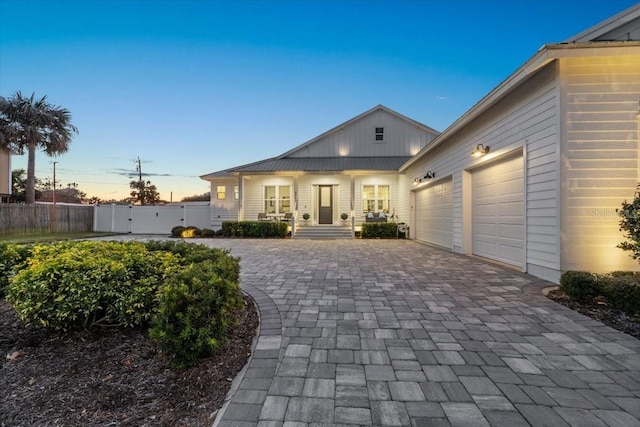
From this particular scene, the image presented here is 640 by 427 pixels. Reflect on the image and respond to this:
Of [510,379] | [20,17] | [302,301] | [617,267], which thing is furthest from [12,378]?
[20,17]

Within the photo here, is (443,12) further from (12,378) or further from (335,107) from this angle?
(12,378)

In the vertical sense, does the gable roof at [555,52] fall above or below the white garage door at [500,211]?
above

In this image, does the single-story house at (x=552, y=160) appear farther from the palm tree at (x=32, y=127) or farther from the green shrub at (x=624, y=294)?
the palm tree at (x=32, y=127)

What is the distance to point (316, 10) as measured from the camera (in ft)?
34.7

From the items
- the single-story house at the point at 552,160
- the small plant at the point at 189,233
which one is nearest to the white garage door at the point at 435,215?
the single-story house at the point at 552,160

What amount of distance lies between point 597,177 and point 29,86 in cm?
2566

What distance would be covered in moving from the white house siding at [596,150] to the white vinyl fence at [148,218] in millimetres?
16799

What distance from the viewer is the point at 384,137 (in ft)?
55.1

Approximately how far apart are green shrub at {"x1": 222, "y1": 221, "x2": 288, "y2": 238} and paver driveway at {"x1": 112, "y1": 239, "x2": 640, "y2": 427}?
9470 mm

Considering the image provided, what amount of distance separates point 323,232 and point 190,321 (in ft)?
38.8

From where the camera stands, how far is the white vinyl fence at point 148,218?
56.8 feet

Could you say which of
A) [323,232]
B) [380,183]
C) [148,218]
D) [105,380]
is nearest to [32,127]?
[148,218]

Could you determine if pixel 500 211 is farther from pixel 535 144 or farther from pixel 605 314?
pixel 605 314

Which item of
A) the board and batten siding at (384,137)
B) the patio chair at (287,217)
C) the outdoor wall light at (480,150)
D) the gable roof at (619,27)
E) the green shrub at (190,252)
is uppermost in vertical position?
the board and batten siding at (384,137)
